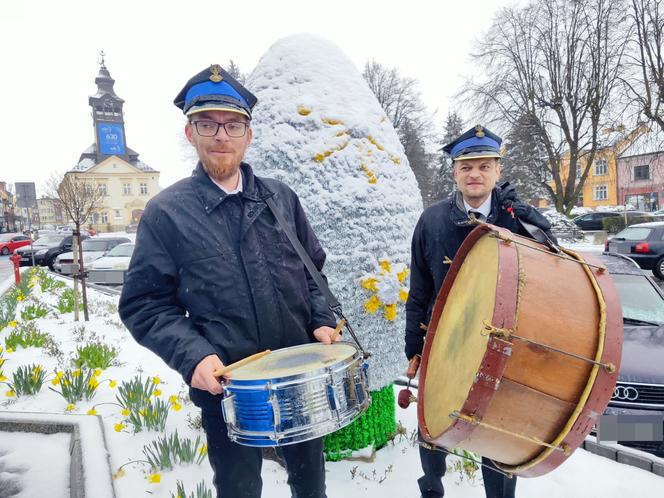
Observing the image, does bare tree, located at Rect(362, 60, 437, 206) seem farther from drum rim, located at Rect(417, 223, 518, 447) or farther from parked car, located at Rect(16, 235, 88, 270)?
drum rim, located at Rect(417, 223, 518, 447)

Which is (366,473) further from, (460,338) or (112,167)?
(112,167)

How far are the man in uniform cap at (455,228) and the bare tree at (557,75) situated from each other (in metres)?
20.0

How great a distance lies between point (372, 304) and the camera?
98.3 inches

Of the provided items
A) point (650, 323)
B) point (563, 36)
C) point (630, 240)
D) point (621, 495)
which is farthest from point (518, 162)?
point (621, 495)

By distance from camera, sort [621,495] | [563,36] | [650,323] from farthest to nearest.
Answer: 1. [563,36]
2. [650,323]
3. [621,495]

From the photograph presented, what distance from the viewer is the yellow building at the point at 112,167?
156ft

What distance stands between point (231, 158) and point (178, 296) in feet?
1.82

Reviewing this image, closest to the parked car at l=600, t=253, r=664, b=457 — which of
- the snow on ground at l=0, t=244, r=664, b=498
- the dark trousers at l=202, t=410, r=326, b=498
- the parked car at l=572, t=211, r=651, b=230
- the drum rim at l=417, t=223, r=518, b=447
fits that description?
the snow on ground at l=0, t=244, r=664, b=498

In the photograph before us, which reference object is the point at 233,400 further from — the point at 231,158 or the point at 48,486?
the point at 48,486

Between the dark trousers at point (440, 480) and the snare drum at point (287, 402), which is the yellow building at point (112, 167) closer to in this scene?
the dark trousers at point (440, 480)

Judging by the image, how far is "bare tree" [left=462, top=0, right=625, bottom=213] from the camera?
63.2 ft

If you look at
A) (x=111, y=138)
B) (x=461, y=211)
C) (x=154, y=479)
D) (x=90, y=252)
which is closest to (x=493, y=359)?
(x=461, y=211)

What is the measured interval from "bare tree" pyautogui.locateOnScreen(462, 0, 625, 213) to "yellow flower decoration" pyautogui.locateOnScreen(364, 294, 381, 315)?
794 inches

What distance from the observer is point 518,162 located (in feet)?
86.8
